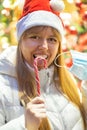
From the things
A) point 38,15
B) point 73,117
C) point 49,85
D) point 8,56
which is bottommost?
point 73,117

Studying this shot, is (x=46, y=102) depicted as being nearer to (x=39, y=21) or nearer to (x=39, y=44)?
(x=39, y=44)

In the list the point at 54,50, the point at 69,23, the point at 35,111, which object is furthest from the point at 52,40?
the point at 69,23

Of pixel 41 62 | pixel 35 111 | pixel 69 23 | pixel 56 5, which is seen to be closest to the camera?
pixel 35 111

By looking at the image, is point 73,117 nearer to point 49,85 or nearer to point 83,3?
point 49,85

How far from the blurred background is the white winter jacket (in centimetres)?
103

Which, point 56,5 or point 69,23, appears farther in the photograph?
point 69,23

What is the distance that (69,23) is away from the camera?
9.05ft

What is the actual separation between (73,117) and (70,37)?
1.30 metres

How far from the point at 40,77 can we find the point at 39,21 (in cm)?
25

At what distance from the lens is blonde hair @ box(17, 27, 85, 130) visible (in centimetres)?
152

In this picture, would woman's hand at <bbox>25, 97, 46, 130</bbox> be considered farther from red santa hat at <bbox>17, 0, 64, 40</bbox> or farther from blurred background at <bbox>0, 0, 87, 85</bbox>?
blurred background at <bbox>0, 0, 87, 85</bbox>

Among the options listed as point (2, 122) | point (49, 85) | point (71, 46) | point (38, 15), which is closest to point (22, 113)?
point (2, 122)

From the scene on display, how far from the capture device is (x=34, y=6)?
1631mm

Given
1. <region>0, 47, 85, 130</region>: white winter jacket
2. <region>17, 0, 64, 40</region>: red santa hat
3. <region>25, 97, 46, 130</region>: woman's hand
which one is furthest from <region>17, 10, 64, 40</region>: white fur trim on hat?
<region>25, 97, 46, 130</region>: woman's hand
